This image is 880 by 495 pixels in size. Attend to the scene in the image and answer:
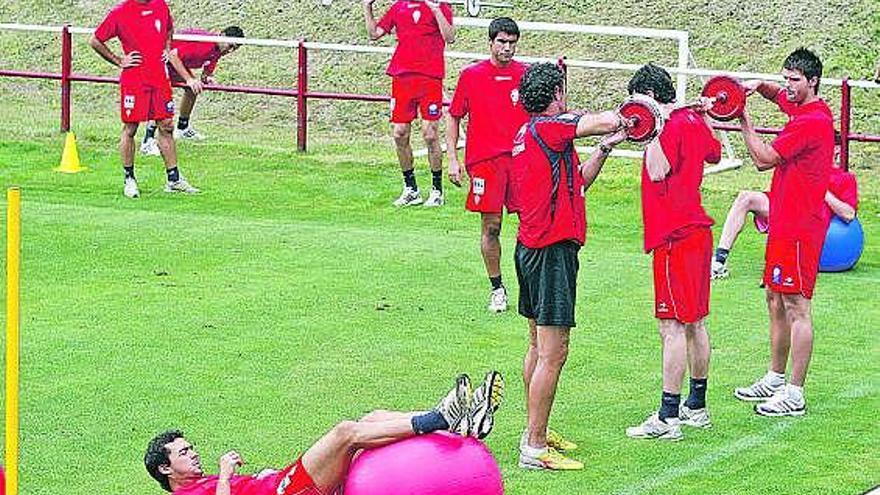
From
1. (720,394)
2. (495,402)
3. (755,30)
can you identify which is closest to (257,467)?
(495,402)

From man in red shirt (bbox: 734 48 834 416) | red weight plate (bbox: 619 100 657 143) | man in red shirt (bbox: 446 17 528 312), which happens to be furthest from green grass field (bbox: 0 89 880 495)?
red weight plate (bbox: 619 100 657 143)

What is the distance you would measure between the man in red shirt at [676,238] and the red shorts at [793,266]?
0.64 metres

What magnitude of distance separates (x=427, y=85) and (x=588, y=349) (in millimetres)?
5590

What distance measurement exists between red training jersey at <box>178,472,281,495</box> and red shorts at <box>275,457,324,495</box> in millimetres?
109

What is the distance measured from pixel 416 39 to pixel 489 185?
4.23m

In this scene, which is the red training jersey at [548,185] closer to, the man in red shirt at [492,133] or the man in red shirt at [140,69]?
the man in red shirt at [492,133]

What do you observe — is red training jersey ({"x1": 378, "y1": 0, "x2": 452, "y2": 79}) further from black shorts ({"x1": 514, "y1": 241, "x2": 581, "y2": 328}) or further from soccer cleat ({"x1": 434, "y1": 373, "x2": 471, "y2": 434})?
soccer cleat ({"x1": 434, "y1": 373, "x2": 471, "y2": 434})

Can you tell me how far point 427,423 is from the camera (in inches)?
321

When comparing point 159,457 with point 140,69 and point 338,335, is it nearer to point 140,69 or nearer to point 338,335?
point 338,335

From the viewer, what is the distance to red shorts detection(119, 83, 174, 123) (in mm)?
17703

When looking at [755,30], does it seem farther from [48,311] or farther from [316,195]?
[48,311]

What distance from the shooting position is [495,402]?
8.39 m

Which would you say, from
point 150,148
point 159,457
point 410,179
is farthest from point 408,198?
point 159,457

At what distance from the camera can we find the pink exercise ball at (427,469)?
313 inches
